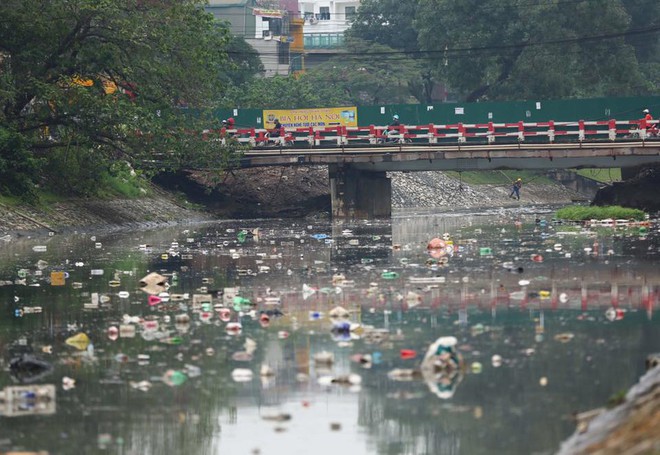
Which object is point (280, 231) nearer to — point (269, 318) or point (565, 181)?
point (269, 318)

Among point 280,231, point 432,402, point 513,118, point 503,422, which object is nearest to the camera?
point 503,422

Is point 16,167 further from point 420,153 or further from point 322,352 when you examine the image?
point 322,352

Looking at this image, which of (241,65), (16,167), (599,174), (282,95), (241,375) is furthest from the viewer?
(599,174)

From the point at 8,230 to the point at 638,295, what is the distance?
22.9 m

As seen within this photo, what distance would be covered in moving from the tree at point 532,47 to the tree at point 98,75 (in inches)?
1296

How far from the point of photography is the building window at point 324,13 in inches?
5975

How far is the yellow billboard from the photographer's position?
5672 centimetres

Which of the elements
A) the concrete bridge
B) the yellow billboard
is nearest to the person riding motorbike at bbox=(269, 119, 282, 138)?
the concrete bridge

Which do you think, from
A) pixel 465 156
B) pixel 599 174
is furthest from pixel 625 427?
pixel 599 174

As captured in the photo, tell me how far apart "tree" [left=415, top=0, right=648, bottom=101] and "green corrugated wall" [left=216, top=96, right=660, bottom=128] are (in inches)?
605

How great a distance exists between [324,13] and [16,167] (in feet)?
381

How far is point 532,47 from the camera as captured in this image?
72375 mm

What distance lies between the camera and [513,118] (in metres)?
56.3

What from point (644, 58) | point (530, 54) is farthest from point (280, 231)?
point (644, 58)
